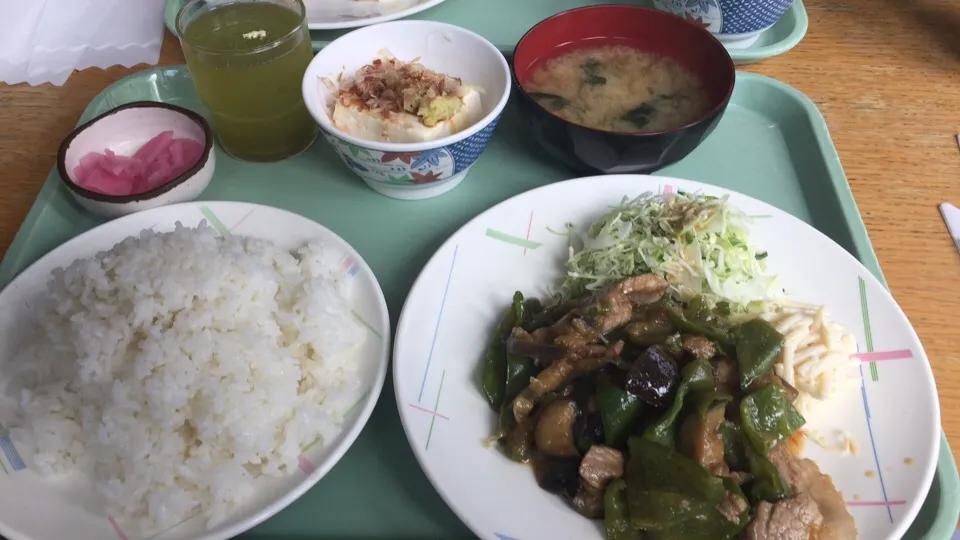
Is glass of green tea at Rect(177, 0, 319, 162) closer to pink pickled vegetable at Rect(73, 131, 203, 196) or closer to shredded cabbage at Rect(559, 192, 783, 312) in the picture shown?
pink pickled vegetable at Rect(73, 131, 203, 196)

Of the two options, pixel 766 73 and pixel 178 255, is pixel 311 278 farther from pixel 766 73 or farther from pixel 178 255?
pixel 766 73

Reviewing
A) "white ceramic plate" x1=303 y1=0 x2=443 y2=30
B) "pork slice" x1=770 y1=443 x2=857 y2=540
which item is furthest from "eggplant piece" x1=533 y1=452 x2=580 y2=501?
"white ceramic plate" x1=303 y1=0 x2=443 y2=30

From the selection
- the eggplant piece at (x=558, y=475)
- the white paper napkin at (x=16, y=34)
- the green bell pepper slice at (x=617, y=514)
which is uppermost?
the green bell pepper slice at (x=617, y=514)

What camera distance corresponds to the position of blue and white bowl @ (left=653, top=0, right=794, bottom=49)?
2.13 meters

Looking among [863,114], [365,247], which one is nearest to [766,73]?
[863,114]

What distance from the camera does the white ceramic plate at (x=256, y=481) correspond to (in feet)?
3.97

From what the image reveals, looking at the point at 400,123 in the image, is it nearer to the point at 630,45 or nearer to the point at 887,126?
the point at 630,45

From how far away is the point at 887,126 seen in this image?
214 centimetres

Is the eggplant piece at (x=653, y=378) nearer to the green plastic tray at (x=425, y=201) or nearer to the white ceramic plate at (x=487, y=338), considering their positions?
the white ceramic plate at (x=487, y=338)

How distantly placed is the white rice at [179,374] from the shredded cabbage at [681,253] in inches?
23.7

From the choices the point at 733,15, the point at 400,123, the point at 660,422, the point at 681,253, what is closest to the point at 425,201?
the point at 400,123

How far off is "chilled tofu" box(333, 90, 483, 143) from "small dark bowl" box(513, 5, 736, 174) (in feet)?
0.49

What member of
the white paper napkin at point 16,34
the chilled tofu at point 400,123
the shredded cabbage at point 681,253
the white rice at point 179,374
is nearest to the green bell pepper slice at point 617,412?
the shredded cabbage at point 681,253

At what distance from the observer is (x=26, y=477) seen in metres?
1.28
